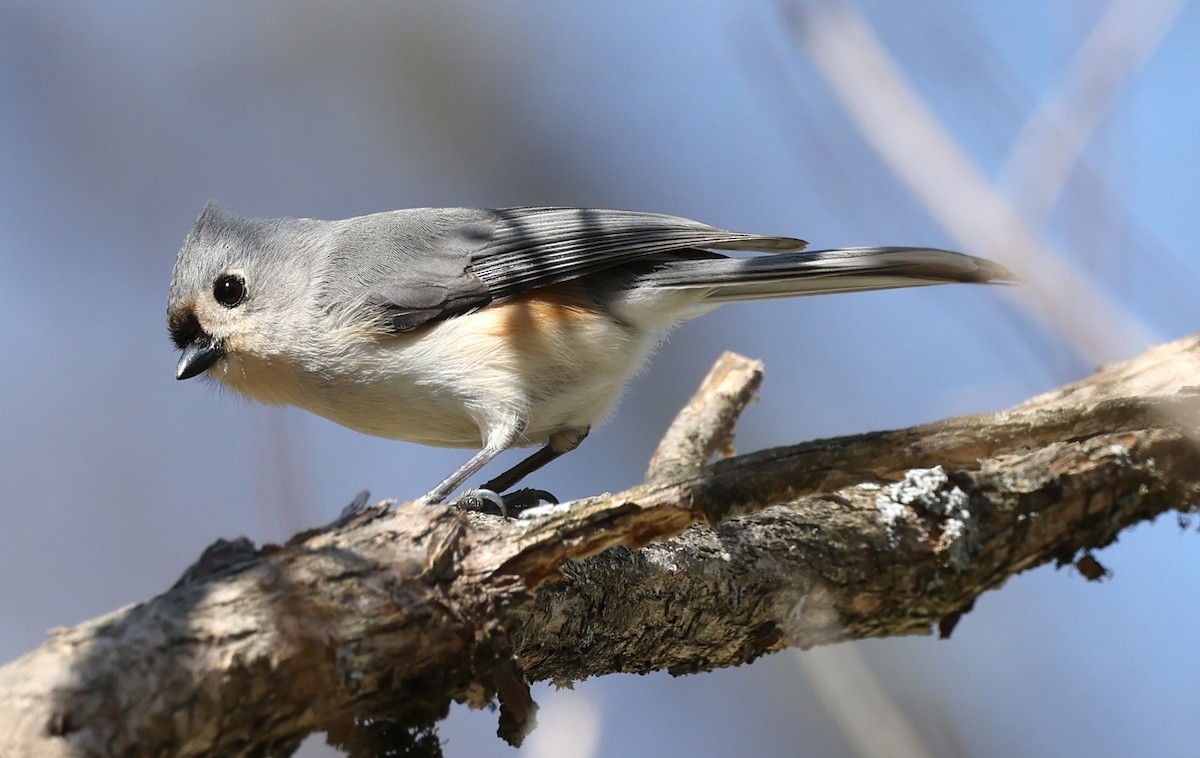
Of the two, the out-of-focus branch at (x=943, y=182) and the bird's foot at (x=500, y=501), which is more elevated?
the bird's foot at (x=500, y=501)

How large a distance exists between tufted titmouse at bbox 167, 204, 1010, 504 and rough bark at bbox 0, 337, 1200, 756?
55 cm

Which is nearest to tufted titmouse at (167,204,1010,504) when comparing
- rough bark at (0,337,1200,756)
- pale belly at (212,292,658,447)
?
pale belly at (212,292,658,447)

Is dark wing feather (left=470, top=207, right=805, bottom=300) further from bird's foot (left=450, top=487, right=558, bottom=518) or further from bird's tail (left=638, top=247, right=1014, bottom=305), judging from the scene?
bird's foot (left=450, top=487, right=558, bottom=518)

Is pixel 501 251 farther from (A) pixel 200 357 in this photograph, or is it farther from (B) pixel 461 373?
(A) pixel 200 357

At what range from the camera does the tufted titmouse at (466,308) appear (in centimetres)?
258

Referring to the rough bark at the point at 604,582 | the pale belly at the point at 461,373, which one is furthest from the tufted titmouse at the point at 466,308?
the rough bark at the point at 604,582

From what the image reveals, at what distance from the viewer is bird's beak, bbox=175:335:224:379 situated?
8.94 ft

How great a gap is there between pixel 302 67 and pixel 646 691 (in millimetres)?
3527

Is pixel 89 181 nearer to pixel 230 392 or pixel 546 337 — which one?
pixel 230 392

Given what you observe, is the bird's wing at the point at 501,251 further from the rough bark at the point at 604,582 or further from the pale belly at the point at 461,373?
the rough bark at the point at 604,582

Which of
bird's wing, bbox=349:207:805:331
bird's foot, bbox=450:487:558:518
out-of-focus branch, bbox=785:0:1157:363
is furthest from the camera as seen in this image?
bird's wing, bbox=349:207:805:331

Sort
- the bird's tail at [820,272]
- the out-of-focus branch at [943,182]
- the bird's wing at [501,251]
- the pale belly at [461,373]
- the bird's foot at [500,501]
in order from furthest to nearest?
the bird's wing at [501,251]
the pale belly at [461,373]
the bird's foot at [500,501]
the bird's tail at [820,272]
the out-of-focus branch at [943,182]

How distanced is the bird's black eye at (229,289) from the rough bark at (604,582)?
48.4 inches

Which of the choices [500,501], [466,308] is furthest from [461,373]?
[500,501]
